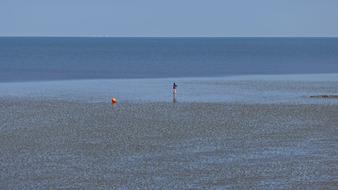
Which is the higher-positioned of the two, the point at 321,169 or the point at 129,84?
the point at 129,84

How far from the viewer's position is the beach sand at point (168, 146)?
29.0 metres

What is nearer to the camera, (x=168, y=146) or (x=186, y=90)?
A: (x=168, y=146)

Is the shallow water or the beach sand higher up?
the shallow water

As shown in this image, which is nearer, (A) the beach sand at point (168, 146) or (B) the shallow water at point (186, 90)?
(A) the beach sand at point (168, 146)

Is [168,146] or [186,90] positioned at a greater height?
[186,90]

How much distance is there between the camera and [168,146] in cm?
3634

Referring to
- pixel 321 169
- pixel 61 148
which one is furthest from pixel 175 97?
pixel 321 169

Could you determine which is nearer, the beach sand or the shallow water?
the beach sand

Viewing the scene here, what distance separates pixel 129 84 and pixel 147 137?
3941 centimetres

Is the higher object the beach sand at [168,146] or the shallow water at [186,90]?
the shallow water at [186,90]

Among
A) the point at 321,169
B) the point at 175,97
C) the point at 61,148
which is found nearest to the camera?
the point at 321,169

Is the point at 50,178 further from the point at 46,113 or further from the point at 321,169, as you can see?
the point at 46,113

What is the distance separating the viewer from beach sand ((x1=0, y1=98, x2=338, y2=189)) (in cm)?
2897

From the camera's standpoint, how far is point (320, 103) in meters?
55.0
